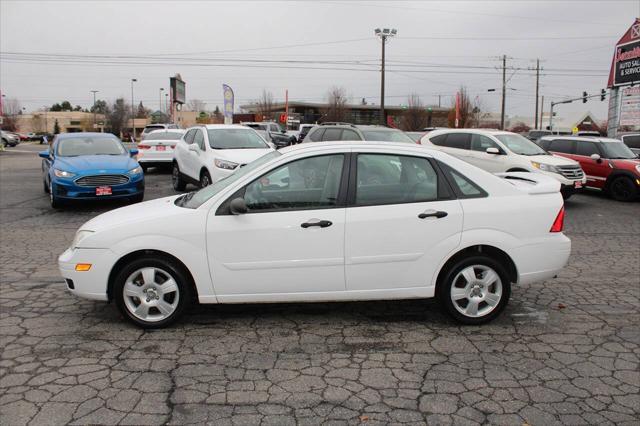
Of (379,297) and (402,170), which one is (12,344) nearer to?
(379,297)

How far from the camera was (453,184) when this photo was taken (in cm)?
466

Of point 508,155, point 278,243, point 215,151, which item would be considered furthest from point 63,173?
point 508,155

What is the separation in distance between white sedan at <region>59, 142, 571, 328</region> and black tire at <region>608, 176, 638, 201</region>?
10239 mm

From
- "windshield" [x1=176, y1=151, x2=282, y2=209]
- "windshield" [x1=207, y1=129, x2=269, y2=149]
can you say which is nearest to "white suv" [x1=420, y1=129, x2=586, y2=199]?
"windshield" [x1=207, y1=129, x2=269, y2=149]

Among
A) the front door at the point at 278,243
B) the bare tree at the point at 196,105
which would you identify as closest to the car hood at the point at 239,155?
the front door at the point at 278,243

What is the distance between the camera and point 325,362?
13.1ft

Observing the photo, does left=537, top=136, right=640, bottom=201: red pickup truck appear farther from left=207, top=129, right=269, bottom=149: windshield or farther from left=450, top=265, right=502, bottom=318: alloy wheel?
left=450, top=265, right=502, bottom=318: alloy wheel

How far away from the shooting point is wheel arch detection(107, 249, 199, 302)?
448cm

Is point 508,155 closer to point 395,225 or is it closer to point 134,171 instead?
point 134,171

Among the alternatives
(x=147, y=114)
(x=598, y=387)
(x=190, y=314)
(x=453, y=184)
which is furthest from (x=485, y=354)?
(x=147, y=114)

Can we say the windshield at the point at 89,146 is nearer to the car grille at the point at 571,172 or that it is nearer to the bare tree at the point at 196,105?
the car grille at the point at 571,172

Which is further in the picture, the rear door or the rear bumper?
the rear bumper

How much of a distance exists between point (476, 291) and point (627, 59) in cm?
2038

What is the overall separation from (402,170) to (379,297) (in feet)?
3.75
